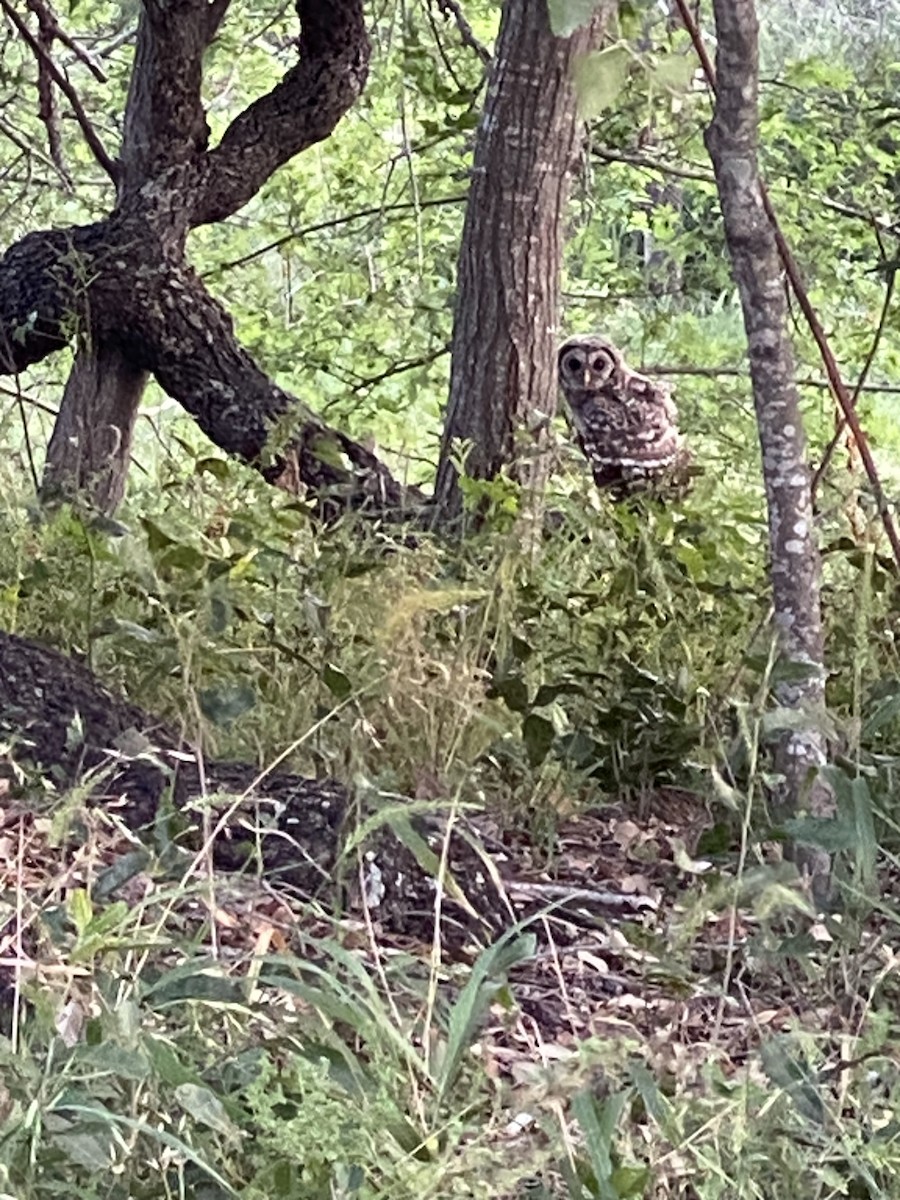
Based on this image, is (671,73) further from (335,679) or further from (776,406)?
(335,679)

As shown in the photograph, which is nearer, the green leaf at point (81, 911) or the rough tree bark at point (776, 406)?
the green leaf at point (81, 911)

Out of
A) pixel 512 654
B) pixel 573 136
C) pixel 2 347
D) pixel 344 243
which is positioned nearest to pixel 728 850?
pixel 512 654

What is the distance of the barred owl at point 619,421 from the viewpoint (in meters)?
3.80

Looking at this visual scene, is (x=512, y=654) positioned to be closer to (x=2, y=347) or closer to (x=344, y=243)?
(x=2, y=347)

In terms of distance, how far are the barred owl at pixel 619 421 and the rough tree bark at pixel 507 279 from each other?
0.24m

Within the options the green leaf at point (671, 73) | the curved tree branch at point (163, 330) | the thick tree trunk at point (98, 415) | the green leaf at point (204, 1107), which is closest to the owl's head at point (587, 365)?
the curved tree branch at point (163, 330)

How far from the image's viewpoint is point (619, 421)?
388 centimetres

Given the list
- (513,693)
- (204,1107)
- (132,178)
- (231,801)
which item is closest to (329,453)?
(132,178)

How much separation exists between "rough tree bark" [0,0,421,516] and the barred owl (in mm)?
440

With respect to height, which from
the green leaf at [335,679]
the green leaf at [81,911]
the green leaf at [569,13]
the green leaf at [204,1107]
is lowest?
the green leaf at [204,1107]

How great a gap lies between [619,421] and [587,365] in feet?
0.59

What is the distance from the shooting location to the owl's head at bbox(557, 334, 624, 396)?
13.0 feet

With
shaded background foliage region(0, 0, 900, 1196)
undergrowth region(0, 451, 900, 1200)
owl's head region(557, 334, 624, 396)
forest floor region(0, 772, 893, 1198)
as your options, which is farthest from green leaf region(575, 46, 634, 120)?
owl's head region(557, 334, 624, 396)

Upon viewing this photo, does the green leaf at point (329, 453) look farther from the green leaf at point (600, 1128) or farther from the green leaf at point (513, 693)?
the green leaf at point (600, 1128)
